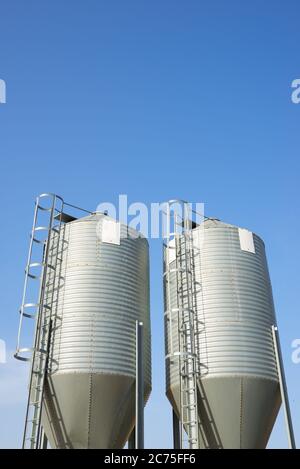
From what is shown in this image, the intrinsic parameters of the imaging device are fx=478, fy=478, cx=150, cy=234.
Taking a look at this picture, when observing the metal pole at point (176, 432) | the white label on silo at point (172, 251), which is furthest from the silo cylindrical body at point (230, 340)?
the metal pole at point (176, 432)

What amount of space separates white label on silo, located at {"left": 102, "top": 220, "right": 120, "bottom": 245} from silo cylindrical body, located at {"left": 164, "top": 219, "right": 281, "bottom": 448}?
2.95 metres

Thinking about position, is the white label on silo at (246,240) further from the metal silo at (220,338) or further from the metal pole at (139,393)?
the metal pole at (139,393)

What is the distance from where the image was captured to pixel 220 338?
19188 millimetres

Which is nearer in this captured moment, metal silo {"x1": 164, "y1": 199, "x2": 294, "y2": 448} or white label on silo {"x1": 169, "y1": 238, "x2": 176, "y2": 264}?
metal silo {"x1": 164, "y1": 199, "x2": 294, "y2": 448}

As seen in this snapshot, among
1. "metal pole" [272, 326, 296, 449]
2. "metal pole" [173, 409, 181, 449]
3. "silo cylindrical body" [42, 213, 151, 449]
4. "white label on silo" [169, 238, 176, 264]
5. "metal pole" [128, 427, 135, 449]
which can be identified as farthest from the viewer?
"white label on silo" [169, 238, 176, 264]

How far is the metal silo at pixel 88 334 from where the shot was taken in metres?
17.4

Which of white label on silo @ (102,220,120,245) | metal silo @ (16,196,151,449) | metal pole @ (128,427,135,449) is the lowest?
metal pole @ (128,427,135,449)

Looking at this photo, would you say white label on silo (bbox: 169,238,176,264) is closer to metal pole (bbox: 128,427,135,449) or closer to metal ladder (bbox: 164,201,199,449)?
metal ladder (bbox: 164,201,199,449)

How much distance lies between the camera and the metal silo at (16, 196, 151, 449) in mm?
17422

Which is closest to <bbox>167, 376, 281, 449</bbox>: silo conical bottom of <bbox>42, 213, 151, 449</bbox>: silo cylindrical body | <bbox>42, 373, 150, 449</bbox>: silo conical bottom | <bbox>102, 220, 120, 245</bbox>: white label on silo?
<bbox>42, 213, 151, 449</bbox>: silo cylindrical body

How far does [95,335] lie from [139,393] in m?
2.71

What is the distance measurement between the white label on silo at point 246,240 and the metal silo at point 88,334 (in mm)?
4732

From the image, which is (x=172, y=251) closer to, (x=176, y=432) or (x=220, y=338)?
(x=220, y=338)
